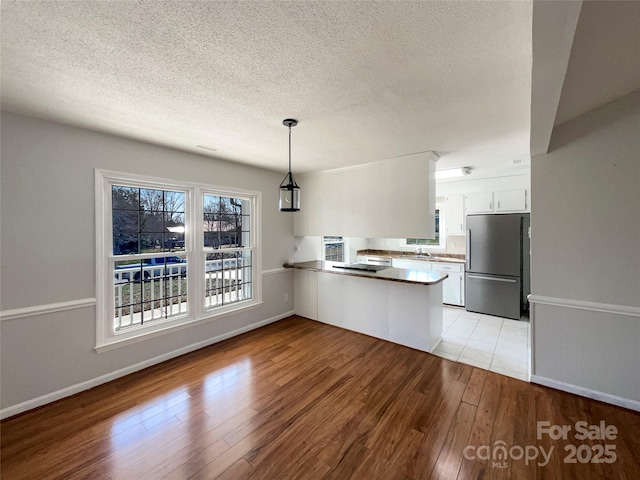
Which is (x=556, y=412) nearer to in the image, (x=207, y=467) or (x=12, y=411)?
(x=207, y=467)

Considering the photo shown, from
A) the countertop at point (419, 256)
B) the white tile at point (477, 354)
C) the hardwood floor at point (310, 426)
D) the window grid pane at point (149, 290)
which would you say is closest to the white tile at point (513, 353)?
the white tile at point (477, 354)

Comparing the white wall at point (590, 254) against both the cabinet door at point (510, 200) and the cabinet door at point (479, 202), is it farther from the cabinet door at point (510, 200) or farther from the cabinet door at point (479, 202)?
the cabinet door at point (479, 202)

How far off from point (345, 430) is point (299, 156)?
3.02 metres

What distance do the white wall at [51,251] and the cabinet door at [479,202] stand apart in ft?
17.1

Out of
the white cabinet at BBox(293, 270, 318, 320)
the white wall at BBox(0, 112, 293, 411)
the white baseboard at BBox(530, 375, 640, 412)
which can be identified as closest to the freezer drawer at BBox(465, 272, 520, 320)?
the white baseboard at BBox(530, 375, 640, 412)

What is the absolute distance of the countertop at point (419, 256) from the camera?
205 inches

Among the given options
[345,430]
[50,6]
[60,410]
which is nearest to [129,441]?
[60,410]

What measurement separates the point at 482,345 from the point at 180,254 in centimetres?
410

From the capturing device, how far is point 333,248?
19.0ft

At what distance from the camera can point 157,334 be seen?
3047mm

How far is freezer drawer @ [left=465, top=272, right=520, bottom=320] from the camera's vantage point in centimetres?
437

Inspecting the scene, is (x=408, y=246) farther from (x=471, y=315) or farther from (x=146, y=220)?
(x=146, y=220)

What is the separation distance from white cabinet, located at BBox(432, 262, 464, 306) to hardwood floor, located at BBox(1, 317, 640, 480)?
2329mm

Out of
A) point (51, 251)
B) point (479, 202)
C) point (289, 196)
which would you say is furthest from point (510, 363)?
point (51, 251)
